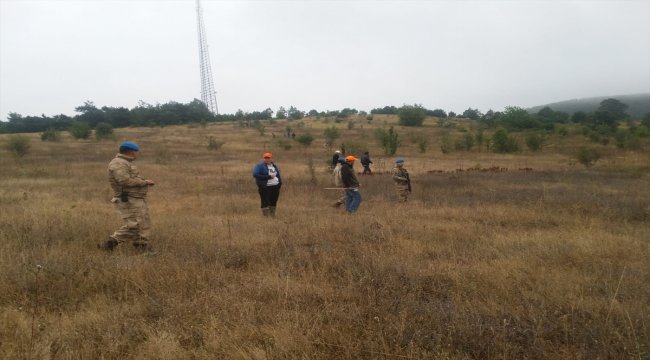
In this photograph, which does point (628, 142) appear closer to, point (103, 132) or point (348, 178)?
point (348, 178)

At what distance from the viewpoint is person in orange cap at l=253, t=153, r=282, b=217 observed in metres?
8.99

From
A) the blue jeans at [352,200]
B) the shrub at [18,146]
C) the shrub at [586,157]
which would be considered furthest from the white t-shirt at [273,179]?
the shrub at [18,146]

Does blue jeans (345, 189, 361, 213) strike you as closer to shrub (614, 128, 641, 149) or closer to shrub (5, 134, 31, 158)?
shrub (5, 134, 31, 158)

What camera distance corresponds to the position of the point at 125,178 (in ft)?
18.5

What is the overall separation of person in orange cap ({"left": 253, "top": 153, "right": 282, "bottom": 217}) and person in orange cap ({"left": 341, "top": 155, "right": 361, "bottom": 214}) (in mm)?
1755

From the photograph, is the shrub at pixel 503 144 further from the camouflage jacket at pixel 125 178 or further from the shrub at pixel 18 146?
the shrub at pixel 18 146

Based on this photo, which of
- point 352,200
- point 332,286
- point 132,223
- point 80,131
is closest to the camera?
point 332,286

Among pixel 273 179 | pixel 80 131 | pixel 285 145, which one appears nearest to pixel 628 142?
pixel 285 145

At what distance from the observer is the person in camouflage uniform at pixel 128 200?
5680mm

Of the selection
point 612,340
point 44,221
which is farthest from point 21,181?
point 612,340

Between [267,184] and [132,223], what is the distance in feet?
11.9

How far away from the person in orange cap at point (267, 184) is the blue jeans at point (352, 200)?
6.15 ft

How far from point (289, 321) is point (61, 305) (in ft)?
7.85

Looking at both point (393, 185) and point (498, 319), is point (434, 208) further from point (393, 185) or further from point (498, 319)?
point (498, 319)
